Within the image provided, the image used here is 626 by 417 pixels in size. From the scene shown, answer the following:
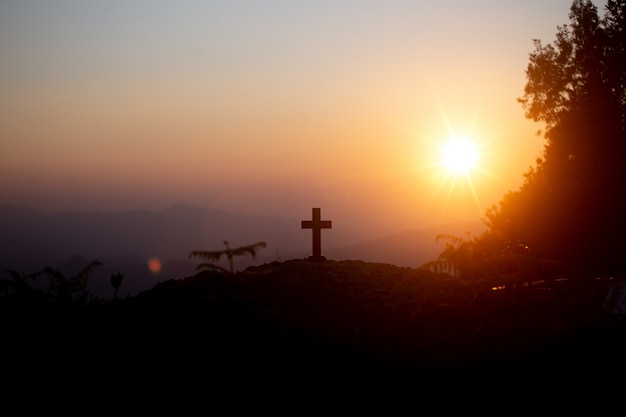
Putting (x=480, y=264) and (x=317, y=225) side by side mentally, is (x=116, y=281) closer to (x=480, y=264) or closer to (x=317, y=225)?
(x=480, y=264)

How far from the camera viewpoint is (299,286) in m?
12.2

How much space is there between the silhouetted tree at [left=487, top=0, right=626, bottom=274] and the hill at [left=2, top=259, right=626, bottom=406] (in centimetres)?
1408

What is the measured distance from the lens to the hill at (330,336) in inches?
327

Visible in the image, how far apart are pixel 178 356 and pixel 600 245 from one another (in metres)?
21.4

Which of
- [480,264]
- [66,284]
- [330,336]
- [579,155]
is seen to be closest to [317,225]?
[480,264]

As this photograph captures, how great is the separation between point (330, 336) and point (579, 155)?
73.8 feet

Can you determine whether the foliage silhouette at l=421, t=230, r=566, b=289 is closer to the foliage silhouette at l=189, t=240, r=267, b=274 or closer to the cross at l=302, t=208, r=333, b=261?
the foliage silhouette at l=189, t=240, r=267, b=274

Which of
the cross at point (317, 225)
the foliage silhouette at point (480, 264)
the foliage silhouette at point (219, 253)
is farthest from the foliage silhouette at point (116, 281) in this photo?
the cross at point (317, 225)

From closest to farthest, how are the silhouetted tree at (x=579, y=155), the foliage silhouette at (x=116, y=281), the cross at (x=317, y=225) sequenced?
the foliage silhouette at (x=116, y=281)
the cross at (x=317, y=225)
the silhouetted tree at (x=579, y=155)

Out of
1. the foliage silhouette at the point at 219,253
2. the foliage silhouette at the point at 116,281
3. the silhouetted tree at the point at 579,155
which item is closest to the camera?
Answer: the foliage silhouette at the point at 219,253

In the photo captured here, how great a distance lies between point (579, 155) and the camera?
91.9 ft

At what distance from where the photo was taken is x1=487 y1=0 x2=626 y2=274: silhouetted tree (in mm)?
25391

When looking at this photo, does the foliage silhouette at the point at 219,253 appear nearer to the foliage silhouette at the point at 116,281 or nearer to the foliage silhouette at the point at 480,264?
the foliage silhouette at the point at 116,281

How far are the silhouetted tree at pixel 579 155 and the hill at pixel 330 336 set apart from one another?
46.2 feet
